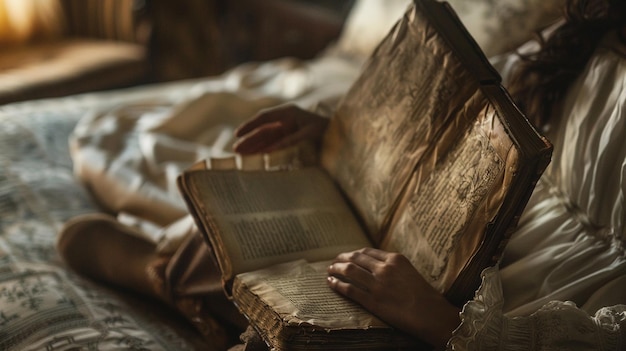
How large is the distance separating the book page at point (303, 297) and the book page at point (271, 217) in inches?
1.3

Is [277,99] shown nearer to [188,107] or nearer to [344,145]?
[188,107]

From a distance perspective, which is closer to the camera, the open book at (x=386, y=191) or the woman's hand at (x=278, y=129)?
the open book at (x=386, y=191)

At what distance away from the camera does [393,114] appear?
100 cm

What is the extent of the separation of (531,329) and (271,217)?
1.27 feet

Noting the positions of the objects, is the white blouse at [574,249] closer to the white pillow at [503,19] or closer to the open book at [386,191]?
the open book at [386,191]

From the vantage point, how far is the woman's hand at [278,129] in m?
1.16

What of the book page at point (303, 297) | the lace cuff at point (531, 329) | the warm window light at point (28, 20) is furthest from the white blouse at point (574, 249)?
the warm window light at point (28, 20)

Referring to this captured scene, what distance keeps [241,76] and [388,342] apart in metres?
1.15

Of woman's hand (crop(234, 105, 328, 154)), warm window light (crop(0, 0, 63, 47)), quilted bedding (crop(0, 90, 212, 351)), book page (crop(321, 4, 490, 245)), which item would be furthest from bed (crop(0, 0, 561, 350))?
warm window light (crop(0, 0, 63, 47))

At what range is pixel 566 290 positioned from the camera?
855 mm

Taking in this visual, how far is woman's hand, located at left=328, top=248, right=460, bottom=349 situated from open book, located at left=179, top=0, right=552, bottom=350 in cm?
2

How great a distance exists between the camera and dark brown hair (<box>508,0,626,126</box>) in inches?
41.6

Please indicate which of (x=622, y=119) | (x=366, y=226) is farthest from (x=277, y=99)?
(x=622, y=119)

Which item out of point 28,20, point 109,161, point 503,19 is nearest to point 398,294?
point 109,161
